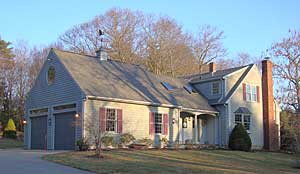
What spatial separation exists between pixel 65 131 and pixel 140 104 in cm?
482

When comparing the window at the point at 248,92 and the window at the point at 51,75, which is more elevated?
the window at the point at 51,75

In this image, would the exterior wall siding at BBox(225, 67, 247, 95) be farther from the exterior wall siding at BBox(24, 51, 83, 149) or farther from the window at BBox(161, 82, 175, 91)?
the exterior wall siding at BBox(24, 51, 83, 149)

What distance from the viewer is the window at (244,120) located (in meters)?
31.9

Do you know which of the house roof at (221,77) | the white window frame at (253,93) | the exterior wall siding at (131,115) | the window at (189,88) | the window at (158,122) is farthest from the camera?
the white window frame at (253,93)

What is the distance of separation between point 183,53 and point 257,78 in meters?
16.2

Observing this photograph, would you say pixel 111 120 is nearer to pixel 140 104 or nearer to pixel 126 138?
pixel 126 138

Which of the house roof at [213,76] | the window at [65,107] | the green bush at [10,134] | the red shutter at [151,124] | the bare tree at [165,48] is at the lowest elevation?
the green bush at [10,134]

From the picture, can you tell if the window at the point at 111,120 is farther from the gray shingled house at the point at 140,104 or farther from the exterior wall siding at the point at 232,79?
the exterior wall siding at the point at 232,79

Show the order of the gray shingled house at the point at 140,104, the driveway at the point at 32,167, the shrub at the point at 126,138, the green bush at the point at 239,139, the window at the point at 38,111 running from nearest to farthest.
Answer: the driveway at the point at 32,167 → the gray shingled house at the point at 140,104 → the shrub at the point at 126,138 → the window at the point at 38,111 → the green bush at the point at 239,139

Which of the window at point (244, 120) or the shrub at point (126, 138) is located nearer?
the shrub at point (126, 138)

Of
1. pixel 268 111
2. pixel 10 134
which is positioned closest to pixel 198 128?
pixel 268 111

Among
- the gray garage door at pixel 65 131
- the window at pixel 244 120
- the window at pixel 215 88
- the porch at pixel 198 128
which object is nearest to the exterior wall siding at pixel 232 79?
the window at pixel 215 88

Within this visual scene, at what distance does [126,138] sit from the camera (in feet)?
81.0

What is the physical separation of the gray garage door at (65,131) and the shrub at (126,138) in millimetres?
2816
